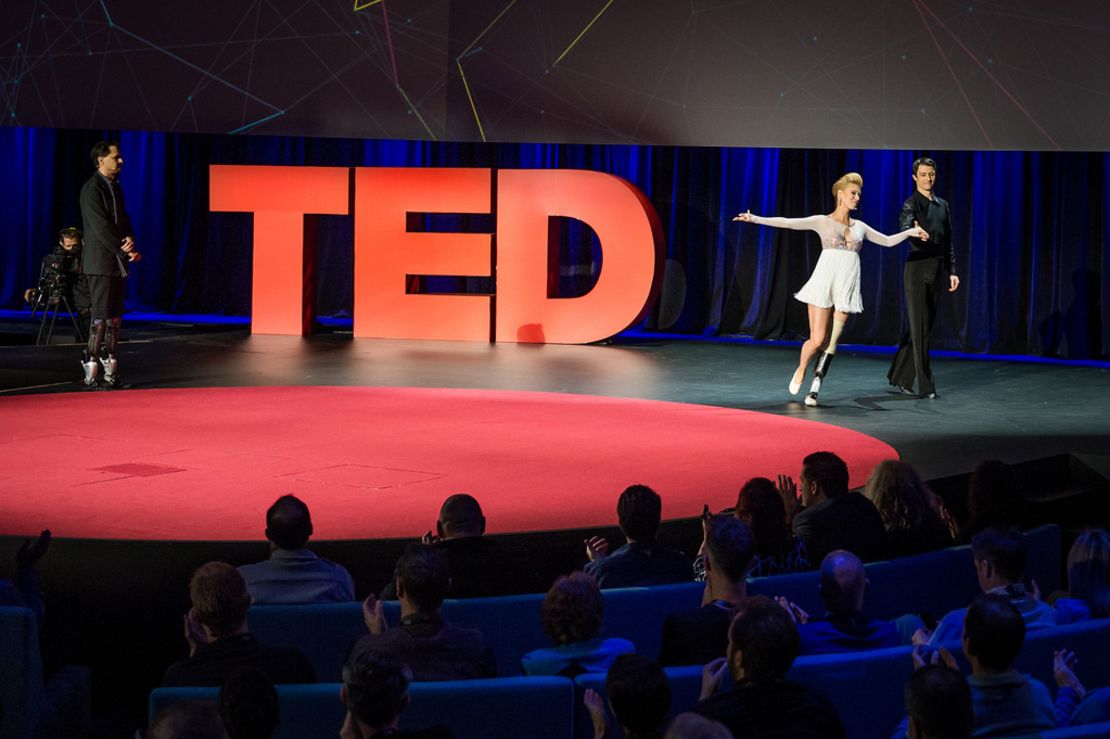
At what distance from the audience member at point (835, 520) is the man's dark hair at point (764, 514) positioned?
32 cm

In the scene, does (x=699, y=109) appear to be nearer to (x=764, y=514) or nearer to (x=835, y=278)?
(x=835, y=278)

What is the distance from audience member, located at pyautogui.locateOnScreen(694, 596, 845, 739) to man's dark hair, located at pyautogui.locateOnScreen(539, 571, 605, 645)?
388mm

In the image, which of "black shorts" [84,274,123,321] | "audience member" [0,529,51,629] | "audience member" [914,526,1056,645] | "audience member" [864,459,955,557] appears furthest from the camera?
"black shorts" [84,274,123,321]

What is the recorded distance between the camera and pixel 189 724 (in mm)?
2477

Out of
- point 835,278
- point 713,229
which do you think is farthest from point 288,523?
point 713,229

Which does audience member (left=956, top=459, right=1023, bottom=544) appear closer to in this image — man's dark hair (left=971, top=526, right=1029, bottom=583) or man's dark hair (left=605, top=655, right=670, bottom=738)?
man's dark hair (left=971, top=526, right=1029, bottom=583)

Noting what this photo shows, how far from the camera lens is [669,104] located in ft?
43.8

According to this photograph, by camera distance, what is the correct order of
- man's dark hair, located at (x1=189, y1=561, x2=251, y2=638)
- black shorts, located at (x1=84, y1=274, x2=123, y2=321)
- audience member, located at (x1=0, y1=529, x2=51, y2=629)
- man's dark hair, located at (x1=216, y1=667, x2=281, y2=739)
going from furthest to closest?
black shorts, located at (x1=84, y1=274, x2=123, y2=321) < audience member, located at (x1=0, y1=529, x2=51, y2=629) < man's dark hair, located at (x1=189, y1=561, x2=251, y2=638) < man's dark hair, located at (x1=216, y1=667, x2=281, y2=739)

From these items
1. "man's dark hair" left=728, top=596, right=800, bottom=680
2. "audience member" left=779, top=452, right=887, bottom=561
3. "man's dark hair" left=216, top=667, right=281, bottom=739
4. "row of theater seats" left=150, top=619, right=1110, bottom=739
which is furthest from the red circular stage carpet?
"man's dark hair" left=216, top=667, right=281, bottom=739

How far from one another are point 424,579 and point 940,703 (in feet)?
4.41

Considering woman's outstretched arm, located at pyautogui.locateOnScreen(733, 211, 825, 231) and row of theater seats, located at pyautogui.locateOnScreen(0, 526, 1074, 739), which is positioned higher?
woman's outstretched arm, located at pyautogui.locateOnScreen(733, 211, 825, 231)

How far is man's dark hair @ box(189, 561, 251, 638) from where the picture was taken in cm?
348

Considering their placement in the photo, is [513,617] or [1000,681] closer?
[1000,681]

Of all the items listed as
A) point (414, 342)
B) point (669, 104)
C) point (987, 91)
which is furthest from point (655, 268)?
point (987, 91)
